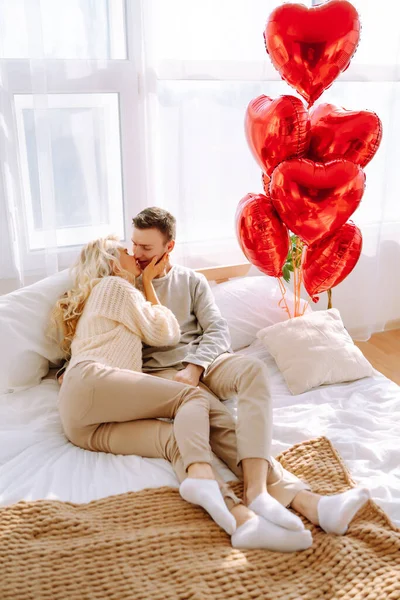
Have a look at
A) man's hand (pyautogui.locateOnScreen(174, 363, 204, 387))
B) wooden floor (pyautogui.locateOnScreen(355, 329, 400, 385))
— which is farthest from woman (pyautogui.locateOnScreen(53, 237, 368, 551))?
wooden floor (pyautogui.locateOnScreen(355, 329, 400, 385))

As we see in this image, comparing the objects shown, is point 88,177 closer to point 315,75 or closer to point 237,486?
point 315,75

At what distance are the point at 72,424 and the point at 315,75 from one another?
4.50 feet

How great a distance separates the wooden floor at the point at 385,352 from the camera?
112 inches

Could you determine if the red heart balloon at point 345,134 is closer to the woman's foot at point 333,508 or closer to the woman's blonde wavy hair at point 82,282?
the woman's blonde wavy hair at point 82,282

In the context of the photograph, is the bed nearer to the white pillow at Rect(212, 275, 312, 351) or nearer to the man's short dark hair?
the white pillow at Rect(212, 275, 312, 351)

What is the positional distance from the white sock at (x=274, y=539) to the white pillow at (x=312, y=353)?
0.76 m

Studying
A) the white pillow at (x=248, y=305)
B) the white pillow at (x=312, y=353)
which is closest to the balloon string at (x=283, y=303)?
the white pillow at (x=248, y=305)

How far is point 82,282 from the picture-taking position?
196 cm

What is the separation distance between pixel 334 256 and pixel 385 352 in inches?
40.2

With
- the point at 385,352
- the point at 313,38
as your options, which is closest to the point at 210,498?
the point at 313,38

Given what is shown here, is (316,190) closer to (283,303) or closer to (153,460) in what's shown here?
(283,303)

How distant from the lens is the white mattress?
153 cm

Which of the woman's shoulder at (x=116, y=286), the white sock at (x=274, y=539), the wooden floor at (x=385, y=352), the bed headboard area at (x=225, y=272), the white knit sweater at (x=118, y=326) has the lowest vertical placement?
the wooden floor at (x=385, y=352)

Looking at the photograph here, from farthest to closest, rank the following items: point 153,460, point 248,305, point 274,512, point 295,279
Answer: point 295,279 < point 248,305 < point 153,460 < point 274,512
